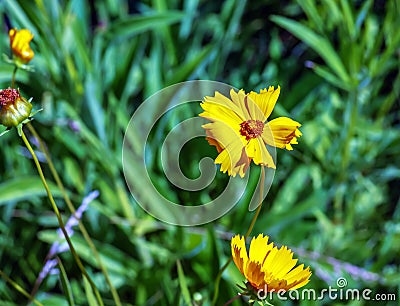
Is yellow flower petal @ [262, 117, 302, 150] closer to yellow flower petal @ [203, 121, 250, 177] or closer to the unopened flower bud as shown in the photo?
yellow flower petal @ [203, 121, 250, 177]

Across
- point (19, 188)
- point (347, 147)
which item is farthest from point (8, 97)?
point (347, 147)

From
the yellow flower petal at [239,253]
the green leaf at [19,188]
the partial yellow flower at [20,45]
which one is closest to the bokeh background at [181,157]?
the green leaf at [19,188]

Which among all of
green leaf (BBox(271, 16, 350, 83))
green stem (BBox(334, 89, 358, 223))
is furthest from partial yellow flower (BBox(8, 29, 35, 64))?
green stem (BBox(334, 89, 358, 223))

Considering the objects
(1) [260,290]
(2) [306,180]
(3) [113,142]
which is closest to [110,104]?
(3) [113,142]

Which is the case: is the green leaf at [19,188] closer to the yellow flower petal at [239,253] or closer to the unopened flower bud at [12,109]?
the unopened flower bud at [12,109]

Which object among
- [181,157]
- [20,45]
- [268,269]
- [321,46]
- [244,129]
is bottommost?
[268,269]

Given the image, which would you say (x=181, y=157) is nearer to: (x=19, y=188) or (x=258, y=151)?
(x=19, y=188)
